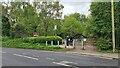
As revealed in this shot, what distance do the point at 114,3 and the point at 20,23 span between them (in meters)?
25.3

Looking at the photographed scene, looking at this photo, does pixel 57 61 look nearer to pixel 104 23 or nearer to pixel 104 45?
pixel 104 45

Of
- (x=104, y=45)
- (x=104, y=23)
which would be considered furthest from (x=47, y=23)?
(x=104, y=45)

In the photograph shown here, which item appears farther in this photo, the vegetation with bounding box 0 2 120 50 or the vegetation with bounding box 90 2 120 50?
the vegetation with bounding box 0 2 120 50

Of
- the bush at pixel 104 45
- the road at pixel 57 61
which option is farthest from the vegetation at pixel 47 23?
the road at pixel 57 61

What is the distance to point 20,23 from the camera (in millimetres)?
52188

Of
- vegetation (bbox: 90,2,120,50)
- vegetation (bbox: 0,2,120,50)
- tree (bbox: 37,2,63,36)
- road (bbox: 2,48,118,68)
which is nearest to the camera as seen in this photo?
road (bbox: 2,48,118,68)

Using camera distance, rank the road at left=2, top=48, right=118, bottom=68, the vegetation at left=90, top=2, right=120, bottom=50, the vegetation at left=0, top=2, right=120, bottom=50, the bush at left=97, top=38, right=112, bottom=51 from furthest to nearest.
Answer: the vegetation at left=0, top=2, right=120, bottom=50, the vegetation at left=90, top=2, right=120, bottom=50, the bush at left=97, top=38, right=112, bottom=51, the road at left=2, top=48, right=118, bottom=68

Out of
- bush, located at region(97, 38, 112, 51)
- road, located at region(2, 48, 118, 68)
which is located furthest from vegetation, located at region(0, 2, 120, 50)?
road, located at region(2, 48, 118, 68)

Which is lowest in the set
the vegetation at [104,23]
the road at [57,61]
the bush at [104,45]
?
the road at [57,61]

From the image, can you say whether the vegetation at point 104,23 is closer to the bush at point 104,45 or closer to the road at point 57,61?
the bush at point 104,45

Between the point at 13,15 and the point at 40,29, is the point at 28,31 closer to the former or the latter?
the point at 40,29

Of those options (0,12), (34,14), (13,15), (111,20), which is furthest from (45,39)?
(0,12)

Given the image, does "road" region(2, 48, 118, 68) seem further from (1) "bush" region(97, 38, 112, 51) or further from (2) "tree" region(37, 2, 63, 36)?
(2) "tree" region(37, 2, 63, 36)

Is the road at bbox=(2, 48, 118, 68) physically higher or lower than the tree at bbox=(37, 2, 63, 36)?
lower
